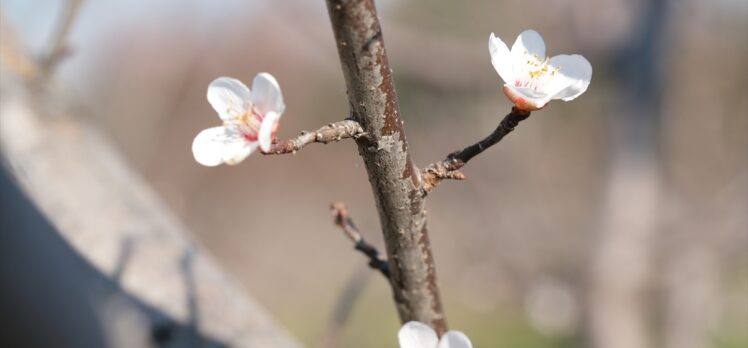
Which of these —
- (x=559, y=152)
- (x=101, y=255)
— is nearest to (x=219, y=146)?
(x=101, y=255)

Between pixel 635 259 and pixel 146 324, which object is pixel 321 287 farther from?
pixel 146 324

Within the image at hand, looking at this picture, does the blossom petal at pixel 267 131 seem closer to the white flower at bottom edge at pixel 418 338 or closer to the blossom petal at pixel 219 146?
the blossom petal at pixel 219 146

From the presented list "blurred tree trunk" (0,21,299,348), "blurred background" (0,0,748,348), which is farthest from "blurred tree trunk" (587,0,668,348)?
"blurred tree trunk" (0,21,299,348)

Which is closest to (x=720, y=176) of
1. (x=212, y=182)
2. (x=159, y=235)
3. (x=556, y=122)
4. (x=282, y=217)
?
(x=556, y=122)

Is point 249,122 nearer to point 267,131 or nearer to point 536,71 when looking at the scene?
point 267,131

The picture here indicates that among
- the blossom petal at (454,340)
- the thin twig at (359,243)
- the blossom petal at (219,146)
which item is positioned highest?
the blossom petal at (219,146)

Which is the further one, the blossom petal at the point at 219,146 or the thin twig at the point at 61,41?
the thin twig at the point at 61,41

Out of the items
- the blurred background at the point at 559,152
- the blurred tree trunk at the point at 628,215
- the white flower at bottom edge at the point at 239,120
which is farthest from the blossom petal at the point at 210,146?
the blurred tree trunk at the point at 628,215
